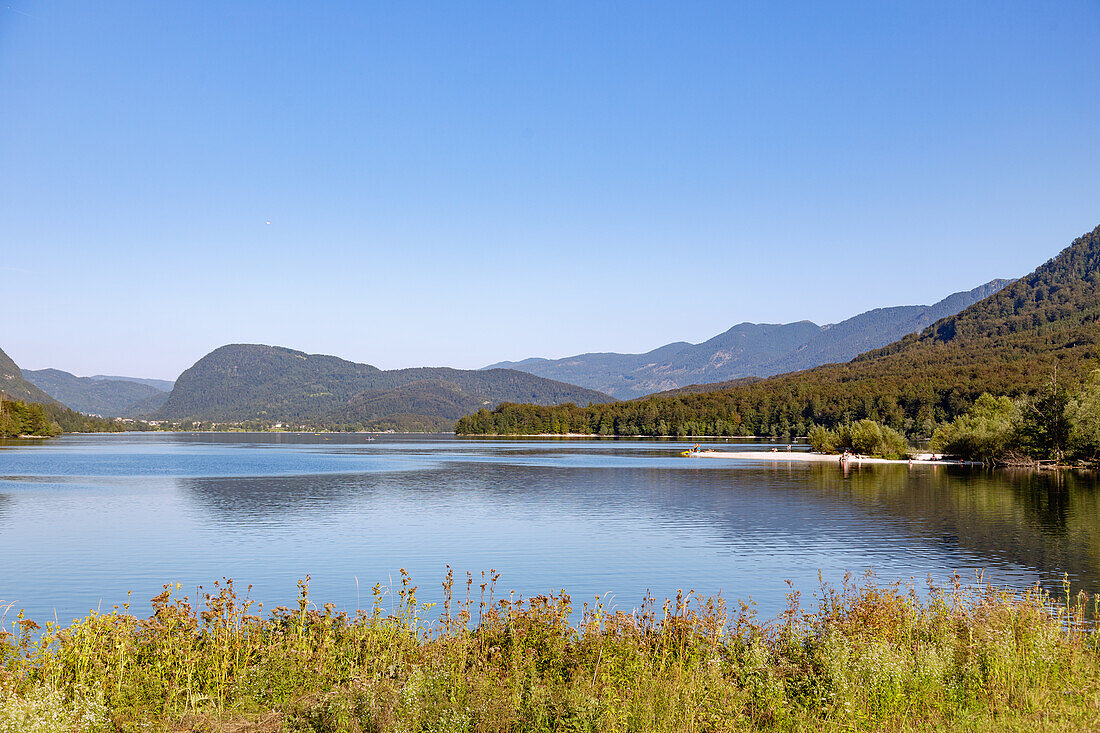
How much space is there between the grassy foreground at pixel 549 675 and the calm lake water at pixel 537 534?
29.9ft

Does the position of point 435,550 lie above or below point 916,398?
below

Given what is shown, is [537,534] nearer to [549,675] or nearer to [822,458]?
[549,675]

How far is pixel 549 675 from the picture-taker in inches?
465

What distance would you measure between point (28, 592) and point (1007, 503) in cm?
5058

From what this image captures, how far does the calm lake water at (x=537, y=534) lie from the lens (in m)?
26.4

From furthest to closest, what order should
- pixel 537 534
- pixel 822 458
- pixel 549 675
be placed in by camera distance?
pixel 822 458 < pixel 537 534 < pixel 549 675

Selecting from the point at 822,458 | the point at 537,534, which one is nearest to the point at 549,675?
the point at 537,534

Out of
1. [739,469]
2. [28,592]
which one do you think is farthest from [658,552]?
[739,469]

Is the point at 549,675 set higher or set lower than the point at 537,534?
higher

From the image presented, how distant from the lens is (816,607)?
2086 cm

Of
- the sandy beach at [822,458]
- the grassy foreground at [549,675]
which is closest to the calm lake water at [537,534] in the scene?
the grassy foreground at [549,675]

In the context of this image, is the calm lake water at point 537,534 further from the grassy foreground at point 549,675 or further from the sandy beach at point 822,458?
the sandy beach at point 822,458

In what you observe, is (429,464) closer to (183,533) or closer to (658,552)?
(183,533)

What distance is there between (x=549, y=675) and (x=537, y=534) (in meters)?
26.8
